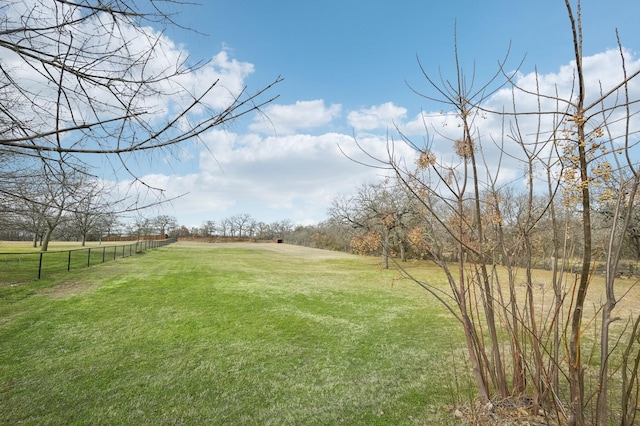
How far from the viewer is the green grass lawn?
337cm

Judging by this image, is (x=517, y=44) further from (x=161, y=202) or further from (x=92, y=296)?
(x=92, y=296)

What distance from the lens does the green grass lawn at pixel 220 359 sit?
133 inches

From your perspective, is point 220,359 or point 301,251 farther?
point 301,251

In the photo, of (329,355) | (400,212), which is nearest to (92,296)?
(329,355)

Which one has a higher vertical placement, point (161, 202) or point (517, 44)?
point (517, 44)

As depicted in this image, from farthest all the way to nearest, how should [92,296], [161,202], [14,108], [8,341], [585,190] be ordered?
[92,296], [8,341], [14,108], [161,202], [585,190]

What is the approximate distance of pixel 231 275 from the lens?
13789 mm

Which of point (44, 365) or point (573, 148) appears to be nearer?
point (573, 148)

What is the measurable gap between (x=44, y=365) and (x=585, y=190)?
20.2ft

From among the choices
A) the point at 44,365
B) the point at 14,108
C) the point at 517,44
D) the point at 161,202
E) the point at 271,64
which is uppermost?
the point at 517,44

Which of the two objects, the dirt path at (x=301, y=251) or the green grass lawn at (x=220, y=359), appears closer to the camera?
the green grass lawn at (x=220, y=359)

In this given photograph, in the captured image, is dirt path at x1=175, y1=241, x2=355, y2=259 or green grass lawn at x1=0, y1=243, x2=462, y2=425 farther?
dirt path at x1=175, y1=241, x2=355, y2=259

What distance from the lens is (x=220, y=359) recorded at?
15.6 feet

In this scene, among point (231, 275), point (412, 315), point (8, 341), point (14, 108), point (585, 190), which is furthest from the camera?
point (231, 275)
